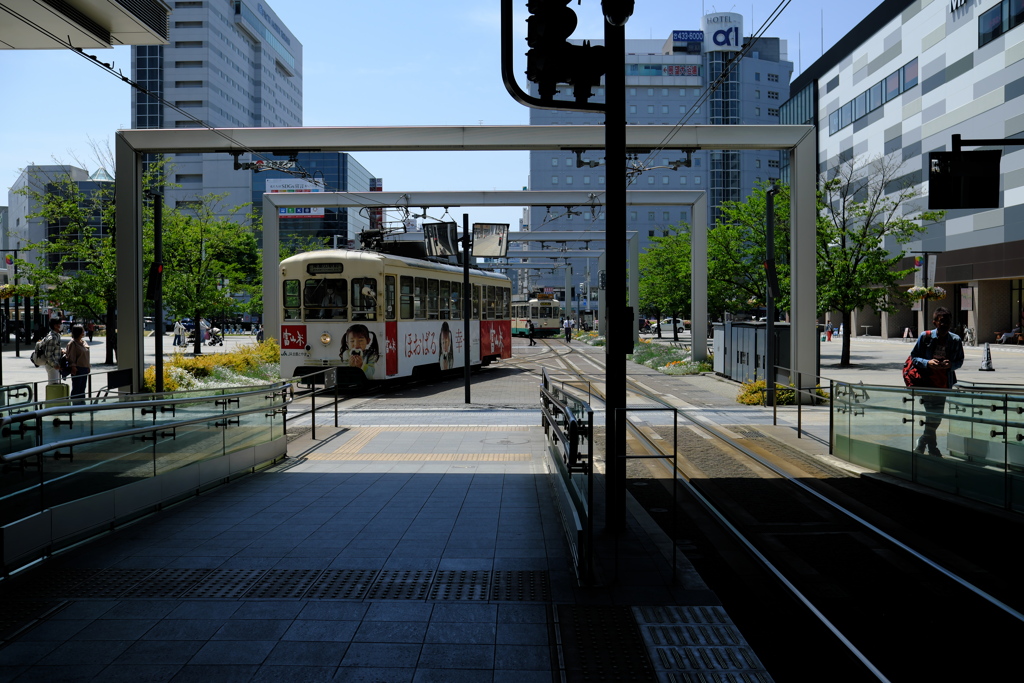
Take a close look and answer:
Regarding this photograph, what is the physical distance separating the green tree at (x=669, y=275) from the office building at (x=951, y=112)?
10968 mm

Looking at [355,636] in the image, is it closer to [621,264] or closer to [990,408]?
[621,264]

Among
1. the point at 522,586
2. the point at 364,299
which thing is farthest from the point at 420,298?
the point at 522,586

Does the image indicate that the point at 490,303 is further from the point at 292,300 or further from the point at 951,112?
the point at 951,112

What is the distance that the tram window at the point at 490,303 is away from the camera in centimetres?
2745

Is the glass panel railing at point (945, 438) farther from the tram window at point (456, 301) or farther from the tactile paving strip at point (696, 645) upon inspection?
the tram window at point (456, 301)

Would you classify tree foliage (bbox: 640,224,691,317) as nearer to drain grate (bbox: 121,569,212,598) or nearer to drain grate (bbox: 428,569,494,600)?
drain grate (bbox: 428,569,494,600)

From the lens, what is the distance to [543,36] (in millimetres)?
5855

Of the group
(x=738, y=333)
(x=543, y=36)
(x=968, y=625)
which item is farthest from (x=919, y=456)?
(x=738, y=333)

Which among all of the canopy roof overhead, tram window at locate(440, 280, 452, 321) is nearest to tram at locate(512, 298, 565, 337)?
tram window at locate(440, 280, 452, 321)

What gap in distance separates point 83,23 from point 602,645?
41.4 ft

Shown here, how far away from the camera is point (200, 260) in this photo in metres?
33.3

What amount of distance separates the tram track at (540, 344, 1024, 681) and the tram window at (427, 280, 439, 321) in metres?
13.2

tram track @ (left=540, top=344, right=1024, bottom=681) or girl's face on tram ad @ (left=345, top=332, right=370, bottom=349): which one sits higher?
girl's face on tram ad @ (left=345, top=332, right=370, bottom=349)

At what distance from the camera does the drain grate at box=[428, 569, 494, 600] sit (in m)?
5.16
